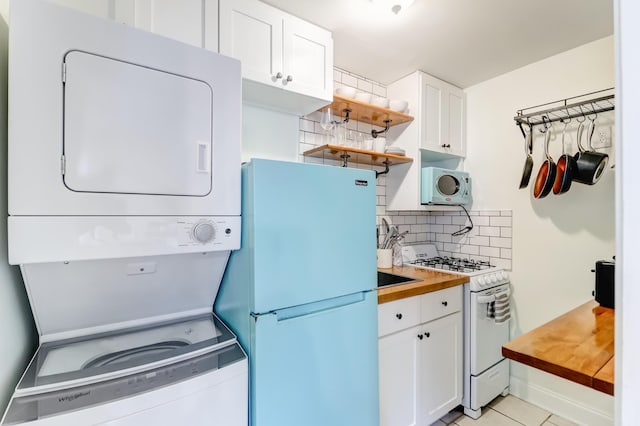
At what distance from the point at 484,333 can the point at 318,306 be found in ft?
4.79

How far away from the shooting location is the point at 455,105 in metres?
2.48

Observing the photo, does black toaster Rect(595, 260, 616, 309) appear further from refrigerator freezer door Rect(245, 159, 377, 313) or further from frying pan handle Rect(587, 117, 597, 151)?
refrigerator freezer door Rect(245, 159, 377, 313)

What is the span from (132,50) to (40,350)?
1047 mm

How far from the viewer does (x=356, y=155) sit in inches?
83.4

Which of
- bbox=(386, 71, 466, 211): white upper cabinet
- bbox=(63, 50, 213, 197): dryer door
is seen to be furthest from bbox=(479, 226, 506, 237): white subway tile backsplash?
bbox=(63, 50, 213, 197): dryer door

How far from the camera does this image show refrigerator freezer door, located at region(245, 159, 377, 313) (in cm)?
109

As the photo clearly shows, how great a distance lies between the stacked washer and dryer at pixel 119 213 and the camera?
0.80m

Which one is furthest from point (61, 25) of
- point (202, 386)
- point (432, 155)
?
point (432, 155)

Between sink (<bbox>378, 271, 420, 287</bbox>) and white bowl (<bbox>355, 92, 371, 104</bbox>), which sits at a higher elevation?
white bowl (<bbox>355, 92, 371, 104</bbox>)

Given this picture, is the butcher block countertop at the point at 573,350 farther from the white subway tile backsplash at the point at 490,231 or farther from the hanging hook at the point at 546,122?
the hanging hook at the point at 546,122

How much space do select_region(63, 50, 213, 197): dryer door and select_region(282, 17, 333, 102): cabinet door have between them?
67 cm

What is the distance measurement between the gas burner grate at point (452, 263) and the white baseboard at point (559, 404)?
2.87 ft

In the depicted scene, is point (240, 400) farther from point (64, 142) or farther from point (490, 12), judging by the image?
point (490, 12)
